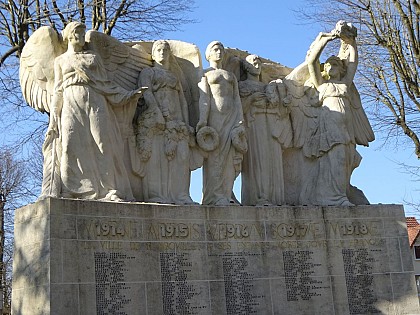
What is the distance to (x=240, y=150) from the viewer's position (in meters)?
11.7

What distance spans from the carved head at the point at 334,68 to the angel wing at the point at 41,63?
507cm

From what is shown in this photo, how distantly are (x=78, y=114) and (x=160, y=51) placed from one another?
2059mm

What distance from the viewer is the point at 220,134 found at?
460 inches

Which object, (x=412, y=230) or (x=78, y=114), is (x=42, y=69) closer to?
(x=78, y=114)

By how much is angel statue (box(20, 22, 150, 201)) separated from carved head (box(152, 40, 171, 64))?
2.99 ft

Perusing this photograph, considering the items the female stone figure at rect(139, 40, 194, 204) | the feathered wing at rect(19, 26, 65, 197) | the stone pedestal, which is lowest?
the stone pedestal

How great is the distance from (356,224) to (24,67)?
6490 millimetres

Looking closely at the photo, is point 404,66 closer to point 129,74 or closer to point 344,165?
point 344,165

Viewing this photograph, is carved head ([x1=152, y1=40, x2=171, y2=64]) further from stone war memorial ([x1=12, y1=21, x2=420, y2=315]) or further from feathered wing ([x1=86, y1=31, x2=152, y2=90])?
feathered wing ([x1=86, y1=31, x2=152, y2=90])

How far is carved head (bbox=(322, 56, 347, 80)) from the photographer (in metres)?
12.9

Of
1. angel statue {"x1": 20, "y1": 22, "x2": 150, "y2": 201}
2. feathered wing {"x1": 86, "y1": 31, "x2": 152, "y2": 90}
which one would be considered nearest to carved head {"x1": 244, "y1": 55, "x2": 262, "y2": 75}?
feathered wing {"x1": 86, "y1": 31, "x2": 152, "y2": 90}

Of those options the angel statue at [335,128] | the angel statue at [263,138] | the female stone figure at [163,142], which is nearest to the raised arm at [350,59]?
the angel statue at [335,128]

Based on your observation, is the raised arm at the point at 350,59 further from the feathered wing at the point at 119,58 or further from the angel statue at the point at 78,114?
the angel statue at the point at 78,114

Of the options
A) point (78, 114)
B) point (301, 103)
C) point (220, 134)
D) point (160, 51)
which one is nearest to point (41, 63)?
point (78, 114)
